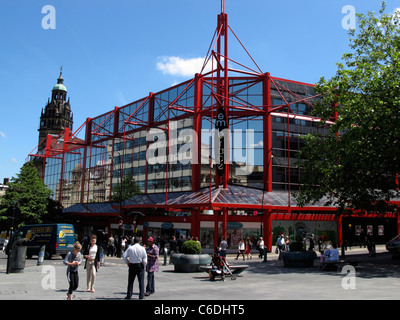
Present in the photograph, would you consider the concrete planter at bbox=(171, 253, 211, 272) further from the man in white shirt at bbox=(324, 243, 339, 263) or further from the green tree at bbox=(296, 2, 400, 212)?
the green tree at bbox=(296, 2, 400, 212)

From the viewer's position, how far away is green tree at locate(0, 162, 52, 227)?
48.4 meters

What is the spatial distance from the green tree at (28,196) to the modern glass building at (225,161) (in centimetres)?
796

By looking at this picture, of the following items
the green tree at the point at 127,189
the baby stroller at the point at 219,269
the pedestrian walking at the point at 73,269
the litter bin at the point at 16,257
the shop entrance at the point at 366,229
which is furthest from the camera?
A: the green tree at the point at 127,189

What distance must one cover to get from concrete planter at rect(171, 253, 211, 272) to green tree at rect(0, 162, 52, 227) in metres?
35.3

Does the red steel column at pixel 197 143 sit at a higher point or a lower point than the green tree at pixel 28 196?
higher

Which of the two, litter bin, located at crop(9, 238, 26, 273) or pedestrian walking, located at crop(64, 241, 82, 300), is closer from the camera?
pedestrian walking, located at crop(64, 241, 82, 300)

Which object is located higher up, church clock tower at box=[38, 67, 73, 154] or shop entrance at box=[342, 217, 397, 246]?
church clock tower at box=[38, 67, 73, 154]

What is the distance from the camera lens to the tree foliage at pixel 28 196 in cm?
4844

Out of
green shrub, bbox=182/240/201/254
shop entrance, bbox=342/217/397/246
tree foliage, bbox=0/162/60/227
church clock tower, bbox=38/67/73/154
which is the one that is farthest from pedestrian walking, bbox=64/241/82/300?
church clock tower, bbox=38/67/73/154

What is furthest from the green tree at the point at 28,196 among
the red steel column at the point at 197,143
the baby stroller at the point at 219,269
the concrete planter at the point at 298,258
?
the baby stroller at the point at 219,269

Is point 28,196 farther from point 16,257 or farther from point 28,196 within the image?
point 16,257

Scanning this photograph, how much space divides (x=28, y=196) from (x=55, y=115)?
90.8 m

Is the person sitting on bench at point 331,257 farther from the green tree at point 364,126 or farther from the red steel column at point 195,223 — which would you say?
the red steel column at point 195,223
